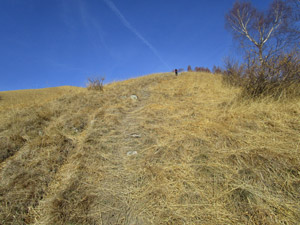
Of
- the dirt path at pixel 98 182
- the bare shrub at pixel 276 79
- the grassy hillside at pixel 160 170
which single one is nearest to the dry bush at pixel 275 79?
the bare shrub at pixel 276 79

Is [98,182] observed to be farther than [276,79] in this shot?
No

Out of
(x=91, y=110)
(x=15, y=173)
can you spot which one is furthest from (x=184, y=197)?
(x=91, y=110)

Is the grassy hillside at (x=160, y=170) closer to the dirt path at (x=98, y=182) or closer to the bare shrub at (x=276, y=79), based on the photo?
the dirt path at (x=98, y=182)

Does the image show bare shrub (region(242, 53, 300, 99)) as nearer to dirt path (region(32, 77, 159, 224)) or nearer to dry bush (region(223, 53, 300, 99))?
dry bush (region(223, 53, 300, 99))

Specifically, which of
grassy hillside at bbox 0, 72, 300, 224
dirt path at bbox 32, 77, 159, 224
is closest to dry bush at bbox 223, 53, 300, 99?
grassy hillside at bbox 0, 72, 300, 224

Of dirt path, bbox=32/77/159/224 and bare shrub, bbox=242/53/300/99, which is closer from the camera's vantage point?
dirt path, bbox=32/77/159/224

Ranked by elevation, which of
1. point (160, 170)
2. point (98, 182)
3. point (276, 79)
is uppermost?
point (276, 79)

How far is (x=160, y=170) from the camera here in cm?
166

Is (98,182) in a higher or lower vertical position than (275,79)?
lower

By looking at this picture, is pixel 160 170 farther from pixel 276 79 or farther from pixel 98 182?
pixel 276 79

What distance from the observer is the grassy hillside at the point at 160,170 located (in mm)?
1198

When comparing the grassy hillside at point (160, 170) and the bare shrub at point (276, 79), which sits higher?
the bare shrub at point (276, 79)

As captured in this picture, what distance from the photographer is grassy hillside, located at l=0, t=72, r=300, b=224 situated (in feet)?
3.93

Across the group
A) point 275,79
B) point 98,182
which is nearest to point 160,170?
point 98,182
